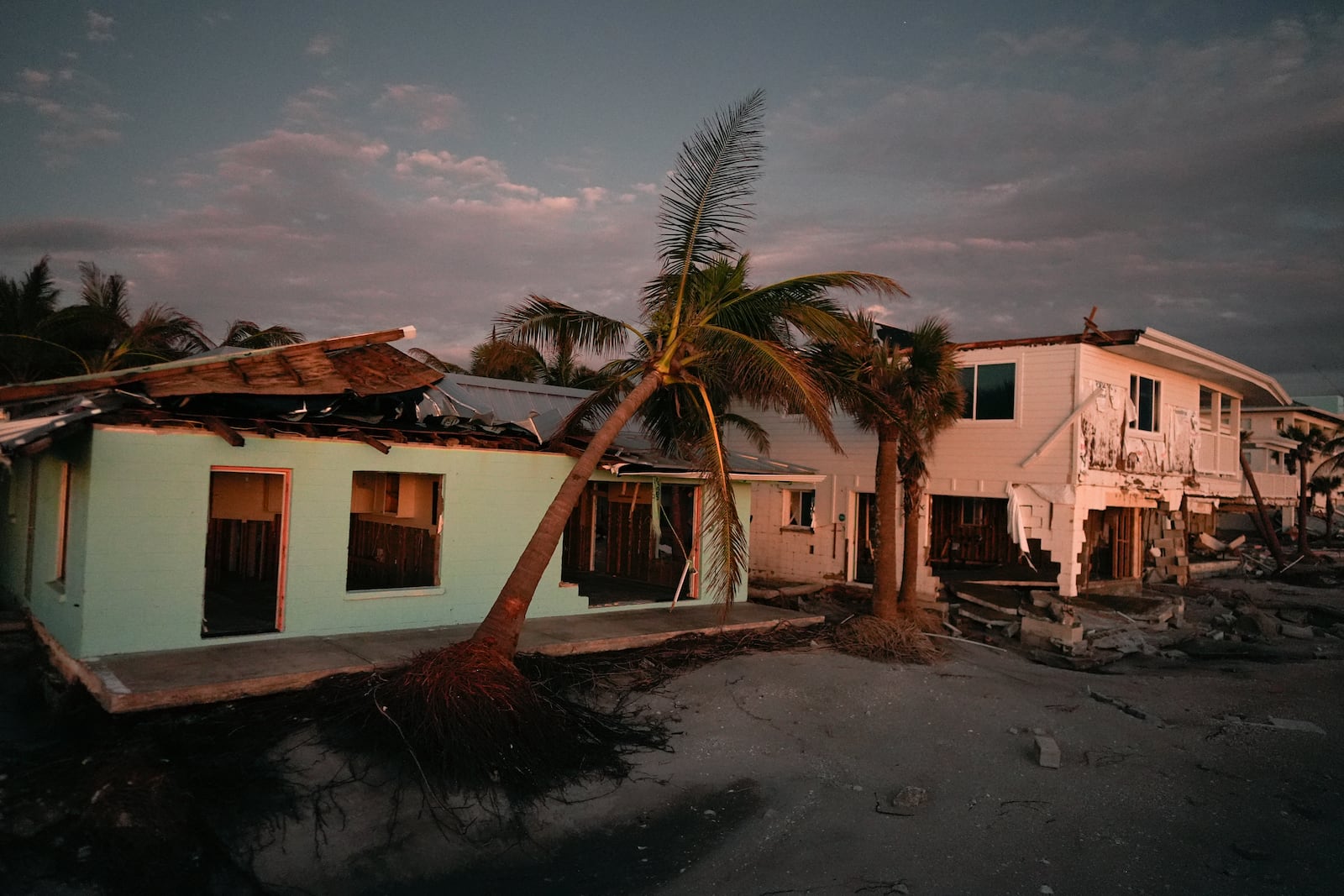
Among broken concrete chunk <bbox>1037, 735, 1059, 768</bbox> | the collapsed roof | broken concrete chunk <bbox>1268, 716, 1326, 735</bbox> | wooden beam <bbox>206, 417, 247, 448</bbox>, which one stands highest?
the collapsed roof

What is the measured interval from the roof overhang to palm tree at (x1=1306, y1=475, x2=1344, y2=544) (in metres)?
13.8

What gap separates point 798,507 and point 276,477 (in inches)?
480

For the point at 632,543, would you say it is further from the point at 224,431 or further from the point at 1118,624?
the point at 224,431

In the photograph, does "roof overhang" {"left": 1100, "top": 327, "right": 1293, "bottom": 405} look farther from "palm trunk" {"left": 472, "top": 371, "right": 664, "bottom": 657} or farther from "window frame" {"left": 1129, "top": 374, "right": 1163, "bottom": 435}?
"palm trunk" {"left": 472, "top": 371, "right": 664, "bottom": 657}

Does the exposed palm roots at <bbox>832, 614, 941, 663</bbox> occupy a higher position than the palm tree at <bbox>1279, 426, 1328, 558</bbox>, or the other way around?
the palm tree at <bbox>1279, 426, 1328, 558</bbox>

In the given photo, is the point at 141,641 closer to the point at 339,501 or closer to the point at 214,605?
the point at 339,501

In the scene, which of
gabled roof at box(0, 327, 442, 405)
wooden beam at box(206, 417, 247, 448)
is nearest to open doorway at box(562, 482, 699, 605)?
gabled roof at box(0, 327, 442, 405)

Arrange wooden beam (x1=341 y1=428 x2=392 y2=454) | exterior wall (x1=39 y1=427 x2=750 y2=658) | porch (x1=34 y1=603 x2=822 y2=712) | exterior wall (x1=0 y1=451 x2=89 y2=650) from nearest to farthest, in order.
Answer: porch (x1=34 y1=603 x2=822 y2=712) → exterior wall (x1=39 y1=427 x2=750 y2=658) → exterior wall (x1=0 y1=451 x2=89 y2=650) → wooden beam (x1=341 y1=428 x2=392 y2=454)

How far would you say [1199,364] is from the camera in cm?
1973

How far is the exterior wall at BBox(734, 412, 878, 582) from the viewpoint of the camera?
65.9 ft

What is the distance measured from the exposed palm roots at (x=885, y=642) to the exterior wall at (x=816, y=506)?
6601mm

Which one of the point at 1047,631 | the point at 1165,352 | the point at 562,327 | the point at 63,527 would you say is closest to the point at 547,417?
the point at 562,327

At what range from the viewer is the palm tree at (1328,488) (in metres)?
35.9

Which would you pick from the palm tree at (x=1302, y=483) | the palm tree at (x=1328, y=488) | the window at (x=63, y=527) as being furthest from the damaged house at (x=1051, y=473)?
the palm tree at (x=1328, y=488)
